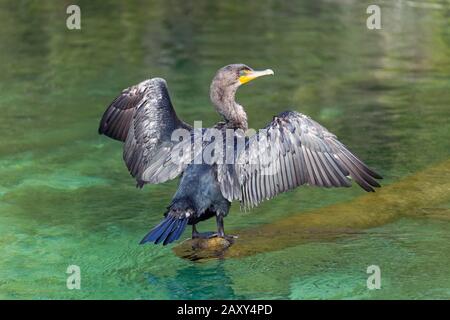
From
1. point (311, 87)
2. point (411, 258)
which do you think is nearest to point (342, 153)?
point (411, 258)

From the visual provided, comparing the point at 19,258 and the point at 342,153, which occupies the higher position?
the point at 342,153

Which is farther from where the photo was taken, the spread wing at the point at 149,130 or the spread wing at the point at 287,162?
the spread wing at the point at 149,130

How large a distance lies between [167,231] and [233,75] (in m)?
1.55

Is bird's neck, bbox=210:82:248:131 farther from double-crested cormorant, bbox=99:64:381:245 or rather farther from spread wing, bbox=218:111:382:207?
spread wing, bbox=218:111:382:207

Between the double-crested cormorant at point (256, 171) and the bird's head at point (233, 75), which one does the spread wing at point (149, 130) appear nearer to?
the double-crested cormorant at point (256, 171)

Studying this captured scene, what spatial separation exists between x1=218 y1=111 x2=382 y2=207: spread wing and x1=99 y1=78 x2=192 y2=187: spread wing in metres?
0.46

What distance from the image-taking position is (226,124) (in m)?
7.14

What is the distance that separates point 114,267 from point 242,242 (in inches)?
39.3

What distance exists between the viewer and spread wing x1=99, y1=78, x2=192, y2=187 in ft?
23.1

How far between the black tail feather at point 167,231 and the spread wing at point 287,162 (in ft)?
1.43

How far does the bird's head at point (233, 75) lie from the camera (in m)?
7.28

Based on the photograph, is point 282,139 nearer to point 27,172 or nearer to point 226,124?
point 226,124

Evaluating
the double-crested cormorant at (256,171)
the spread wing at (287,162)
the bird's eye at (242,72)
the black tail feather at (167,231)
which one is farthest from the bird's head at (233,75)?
the black tail feather at (167,231)

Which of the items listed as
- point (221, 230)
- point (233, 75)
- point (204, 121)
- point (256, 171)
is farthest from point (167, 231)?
point (204, 121)
